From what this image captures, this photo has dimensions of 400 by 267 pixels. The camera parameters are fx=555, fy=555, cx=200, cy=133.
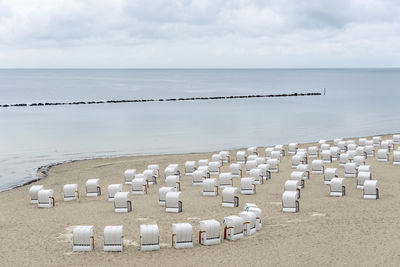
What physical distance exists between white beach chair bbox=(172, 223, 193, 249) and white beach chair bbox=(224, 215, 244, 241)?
172 centimetres

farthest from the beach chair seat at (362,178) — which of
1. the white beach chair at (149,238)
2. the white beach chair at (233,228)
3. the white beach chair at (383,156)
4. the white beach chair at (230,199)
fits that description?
the white beach chair at (149,238)

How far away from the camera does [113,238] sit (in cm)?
2114

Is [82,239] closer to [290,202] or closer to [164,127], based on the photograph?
[290,202]

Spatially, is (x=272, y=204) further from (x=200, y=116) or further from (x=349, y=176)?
(x=200, y=116)

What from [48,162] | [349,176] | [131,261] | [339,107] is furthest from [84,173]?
[339,107]

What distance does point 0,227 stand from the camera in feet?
83.6

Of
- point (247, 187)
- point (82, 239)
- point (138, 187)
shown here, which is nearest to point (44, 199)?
point (138, 187)

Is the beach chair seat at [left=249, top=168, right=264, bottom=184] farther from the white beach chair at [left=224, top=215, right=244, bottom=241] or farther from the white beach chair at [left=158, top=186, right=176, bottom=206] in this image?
the white beach chair at [left=224, top=215, right=244, bottom=241]

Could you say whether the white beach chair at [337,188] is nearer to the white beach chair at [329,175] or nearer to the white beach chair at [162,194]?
the white beach chair at [329,175]

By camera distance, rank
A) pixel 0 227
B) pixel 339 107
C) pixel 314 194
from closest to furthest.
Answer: pixel 0 227 → pixel 314 194 → pixel 339 107

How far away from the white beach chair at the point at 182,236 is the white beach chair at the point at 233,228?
1722 mm

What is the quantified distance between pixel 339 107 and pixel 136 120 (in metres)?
46.2

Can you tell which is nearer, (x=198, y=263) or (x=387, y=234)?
(x=198, y=263)

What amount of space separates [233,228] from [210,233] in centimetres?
106
